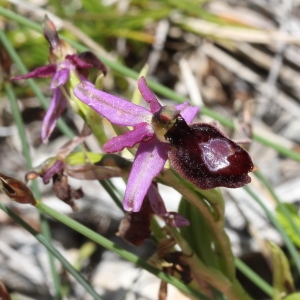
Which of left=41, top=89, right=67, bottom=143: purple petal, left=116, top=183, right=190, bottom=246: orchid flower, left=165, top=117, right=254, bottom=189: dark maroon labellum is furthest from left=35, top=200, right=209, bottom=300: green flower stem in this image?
left=165, top=117, right=254, bottom=189: dark maroon labellum

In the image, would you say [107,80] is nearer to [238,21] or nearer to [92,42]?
[92,42]

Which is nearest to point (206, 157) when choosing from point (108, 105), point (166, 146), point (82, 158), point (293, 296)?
point (166, 146)

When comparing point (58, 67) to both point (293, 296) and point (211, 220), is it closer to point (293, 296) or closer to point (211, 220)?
point (211, 220)

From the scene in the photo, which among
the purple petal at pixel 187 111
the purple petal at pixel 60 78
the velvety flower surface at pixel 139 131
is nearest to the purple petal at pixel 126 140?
the velvety flower surface at pixel 139 131

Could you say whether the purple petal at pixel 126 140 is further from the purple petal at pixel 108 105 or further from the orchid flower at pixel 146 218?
the orchid flower at pixel 146 218

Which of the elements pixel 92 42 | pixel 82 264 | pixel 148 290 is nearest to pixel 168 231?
pixel 148 290

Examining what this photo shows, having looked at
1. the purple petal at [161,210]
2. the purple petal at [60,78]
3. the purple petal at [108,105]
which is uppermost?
the purple petal at [60,78]
